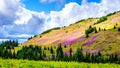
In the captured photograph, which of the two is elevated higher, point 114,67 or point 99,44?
point 99,44

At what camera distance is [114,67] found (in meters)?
34.5

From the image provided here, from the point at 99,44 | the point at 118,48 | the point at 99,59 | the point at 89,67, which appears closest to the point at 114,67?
the point at 89,67

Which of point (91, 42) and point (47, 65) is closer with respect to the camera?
point (47, 65)

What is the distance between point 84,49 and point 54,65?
15387 cm

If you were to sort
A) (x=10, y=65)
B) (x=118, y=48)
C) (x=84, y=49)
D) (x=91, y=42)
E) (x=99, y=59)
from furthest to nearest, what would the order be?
1. (x=91, y=42)
2. (x=84, y=49)
3. (x=118, y=48)
4. (x=99, y=59)
5. (x=10, y=65)

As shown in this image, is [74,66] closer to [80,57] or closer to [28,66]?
[28,66]

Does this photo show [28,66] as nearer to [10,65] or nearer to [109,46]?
[10,65]

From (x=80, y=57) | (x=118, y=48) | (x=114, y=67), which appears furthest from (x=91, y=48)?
(x=114, y=67)

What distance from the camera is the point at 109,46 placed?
182125 millimetres

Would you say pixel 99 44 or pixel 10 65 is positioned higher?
pixel 99 44

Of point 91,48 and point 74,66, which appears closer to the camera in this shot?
point 74,66

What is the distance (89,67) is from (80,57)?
99.1m

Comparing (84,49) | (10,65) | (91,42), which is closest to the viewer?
(10,65)

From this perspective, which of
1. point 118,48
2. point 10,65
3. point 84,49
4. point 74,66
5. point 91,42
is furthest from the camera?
point 91,42
